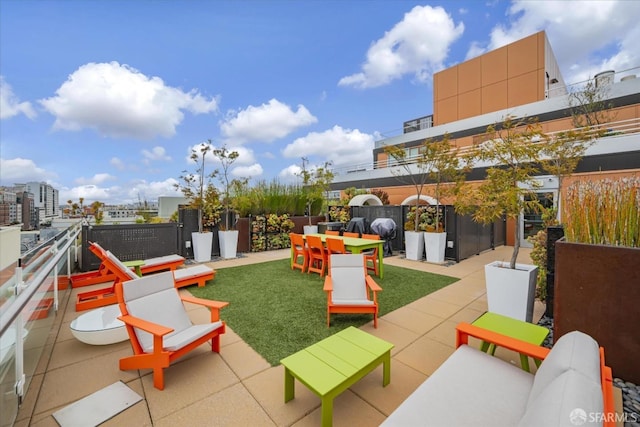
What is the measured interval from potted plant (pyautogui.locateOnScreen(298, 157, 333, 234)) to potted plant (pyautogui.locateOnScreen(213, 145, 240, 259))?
10.4 ft

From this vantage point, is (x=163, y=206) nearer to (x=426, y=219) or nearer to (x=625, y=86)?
(x=426, y=219)

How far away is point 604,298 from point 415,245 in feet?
18.2

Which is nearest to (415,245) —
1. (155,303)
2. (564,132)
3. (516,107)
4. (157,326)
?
(564,132)

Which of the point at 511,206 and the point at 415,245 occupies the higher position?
the point at 511,206

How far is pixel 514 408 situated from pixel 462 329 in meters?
0.68

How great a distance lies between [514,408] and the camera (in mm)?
1523

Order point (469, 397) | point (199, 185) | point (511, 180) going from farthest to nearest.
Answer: point (199, 185)
point (511, 180)
point (469, 397)

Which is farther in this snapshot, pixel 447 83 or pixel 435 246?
pixel 447 83

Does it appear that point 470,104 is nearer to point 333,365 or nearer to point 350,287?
point 350,287

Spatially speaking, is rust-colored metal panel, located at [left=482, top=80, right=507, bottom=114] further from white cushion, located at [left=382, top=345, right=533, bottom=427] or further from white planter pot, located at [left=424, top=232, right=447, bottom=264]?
white cushion, located at [left=382, top=345, right=533, bottom=427]

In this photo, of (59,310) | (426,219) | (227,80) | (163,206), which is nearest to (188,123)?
(227,80)

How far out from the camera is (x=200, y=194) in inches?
313

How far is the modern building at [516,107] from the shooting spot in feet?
32.9

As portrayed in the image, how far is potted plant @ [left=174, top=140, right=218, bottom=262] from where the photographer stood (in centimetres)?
774
